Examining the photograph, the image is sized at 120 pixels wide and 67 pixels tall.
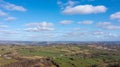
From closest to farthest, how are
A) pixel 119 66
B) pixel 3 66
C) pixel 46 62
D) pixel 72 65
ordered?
pixel 119 66 → pixel 3 66 → pixel 72 65 → pixel 46 62

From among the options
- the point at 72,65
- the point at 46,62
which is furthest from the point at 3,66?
the point at 72,65

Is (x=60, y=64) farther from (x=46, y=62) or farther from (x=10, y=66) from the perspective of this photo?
(x=10, y=66)

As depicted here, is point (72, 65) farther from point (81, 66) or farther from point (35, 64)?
point (35, 64)

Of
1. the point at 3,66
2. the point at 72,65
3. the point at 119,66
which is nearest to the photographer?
the point at 119,66

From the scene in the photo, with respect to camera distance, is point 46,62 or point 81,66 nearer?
point 81,66

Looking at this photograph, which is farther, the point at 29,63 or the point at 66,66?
the point at 29,63

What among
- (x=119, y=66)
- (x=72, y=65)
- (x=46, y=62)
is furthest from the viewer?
(x=46, y=62)

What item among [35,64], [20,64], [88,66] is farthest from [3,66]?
[88,66]

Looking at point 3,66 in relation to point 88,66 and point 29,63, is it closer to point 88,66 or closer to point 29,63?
point 29,63
